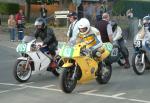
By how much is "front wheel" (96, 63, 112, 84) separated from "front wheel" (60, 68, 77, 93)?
1.16 meters

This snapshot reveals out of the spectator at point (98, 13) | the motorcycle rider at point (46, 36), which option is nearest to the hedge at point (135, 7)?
the spectator at point (98, 13)

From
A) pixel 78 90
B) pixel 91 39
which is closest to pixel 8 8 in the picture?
pixel 91 39

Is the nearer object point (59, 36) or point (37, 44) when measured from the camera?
point (37, 44)

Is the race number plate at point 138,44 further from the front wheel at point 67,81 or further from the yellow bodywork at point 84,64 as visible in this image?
the front wheel at point 67,81

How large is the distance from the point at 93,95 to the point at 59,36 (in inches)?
689

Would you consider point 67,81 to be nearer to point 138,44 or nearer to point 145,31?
point 138,44

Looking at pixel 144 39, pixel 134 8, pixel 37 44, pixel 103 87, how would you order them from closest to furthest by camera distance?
pixel 103 87 < pixel 37 44 < pixel 144 39 < pixel 134 8

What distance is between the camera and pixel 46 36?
13.4m

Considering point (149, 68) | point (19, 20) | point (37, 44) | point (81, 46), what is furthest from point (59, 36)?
point (81, 46)

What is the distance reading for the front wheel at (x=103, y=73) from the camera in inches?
482

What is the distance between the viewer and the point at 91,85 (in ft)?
40.5

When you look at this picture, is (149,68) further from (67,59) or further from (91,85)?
(67,59)

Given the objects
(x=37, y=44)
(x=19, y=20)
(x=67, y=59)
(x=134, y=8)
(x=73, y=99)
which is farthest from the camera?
(x=134, y=8)

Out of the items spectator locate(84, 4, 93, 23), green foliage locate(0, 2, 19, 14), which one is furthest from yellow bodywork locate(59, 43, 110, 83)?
green foliage locate(0, 2, 19, 14)
